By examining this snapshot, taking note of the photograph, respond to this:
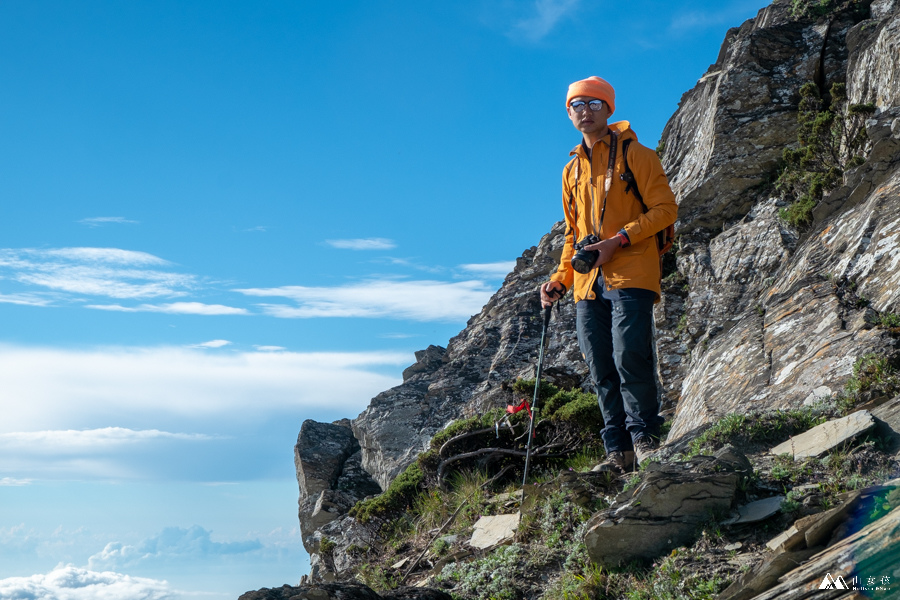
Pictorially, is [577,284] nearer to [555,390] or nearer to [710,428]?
[710,428]

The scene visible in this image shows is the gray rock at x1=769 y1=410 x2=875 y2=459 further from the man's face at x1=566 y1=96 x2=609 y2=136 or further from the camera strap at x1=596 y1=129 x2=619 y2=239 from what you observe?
the man's face at x1=566 y1=96 x2=609 y2=136

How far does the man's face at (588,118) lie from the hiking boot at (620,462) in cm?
268

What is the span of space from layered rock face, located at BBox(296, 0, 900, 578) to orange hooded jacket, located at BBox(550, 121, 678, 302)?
1.38 m

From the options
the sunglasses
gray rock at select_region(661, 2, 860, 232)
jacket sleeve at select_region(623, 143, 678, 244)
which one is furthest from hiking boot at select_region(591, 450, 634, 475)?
gray rock at select_region(661, 2, 860, 232)

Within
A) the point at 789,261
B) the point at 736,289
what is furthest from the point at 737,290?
the point at 789,261

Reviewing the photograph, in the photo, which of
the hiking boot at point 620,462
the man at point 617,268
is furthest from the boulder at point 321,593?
the man at point 617,268

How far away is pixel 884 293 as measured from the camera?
634 centimetres

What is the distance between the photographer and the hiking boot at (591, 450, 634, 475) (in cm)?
572

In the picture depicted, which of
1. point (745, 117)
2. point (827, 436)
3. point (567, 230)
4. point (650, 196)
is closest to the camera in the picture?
point (827, 436)

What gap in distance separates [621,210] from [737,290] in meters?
4.96

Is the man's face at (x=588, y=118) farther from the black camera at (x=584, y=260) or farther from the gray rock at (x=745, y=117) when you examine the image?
the gray rock at (x=745, y=117)

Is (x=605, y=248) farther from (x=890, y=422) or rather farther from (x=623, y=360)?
(x=890, y=422)

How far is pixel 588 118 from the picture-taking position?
242 inches

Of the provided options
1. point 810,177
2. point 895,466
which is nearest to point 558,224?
point 810,177
